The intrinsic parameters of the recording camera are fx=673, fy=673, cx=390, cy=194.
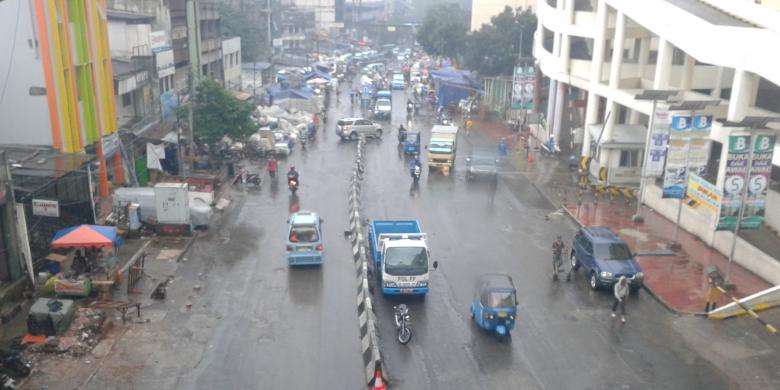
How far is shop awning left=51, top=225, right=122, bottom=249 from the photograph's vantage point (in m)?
19.9

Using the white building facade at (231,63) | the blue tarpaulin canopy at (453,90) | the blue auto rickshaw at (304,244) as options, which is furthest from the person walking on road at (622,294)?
the white building facade at (231,63)

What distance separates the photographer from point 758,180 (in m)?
21.0

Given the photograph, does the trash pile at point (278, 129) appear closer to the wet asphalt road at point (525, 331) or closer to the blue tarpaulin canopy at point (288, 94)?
the blue tarpaulin canopy at point (288, 94)

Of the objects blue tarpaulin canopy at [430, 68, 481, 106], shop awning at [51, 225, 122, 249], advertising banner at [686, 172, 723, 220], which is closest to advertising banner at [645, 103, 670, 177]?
advertising banner at [686, 172, 723, 220]

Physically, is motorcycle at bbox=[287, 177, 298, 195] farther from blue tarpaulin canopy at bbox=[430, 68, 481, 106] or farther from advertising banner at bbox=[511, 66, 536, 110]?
blue tarpaulin canopy at bbox=[430, 68, 481, 106]

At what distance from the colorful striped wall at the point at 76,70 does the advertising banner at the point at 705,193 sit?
2255 cm

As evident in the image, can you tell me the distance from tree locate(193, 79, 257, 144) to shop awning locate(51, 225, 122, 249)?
15170mm

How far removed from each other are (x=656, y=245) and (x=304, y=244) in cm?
1348

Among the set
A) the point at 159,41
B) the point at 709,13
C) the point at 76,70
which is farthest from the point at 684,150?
the point at 159,41

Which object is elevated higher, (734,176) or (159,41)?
(159,41)

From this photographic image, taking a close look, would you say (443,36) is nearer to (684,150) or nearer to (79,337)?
(684,150)

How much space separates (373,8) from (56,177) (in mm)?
144812

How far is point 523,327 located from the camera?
60.5ft

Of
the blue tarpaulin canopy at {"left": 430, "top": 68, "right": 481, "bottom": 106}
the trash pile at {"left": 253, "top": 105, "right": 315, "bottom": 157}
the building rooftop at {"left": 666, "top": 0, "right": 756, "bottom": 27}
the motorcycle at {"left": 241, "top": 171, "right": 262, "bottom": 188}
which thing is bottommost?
the motorcycle at {"left": 241, "top": 171, "right": 262, "bottom": 188}
